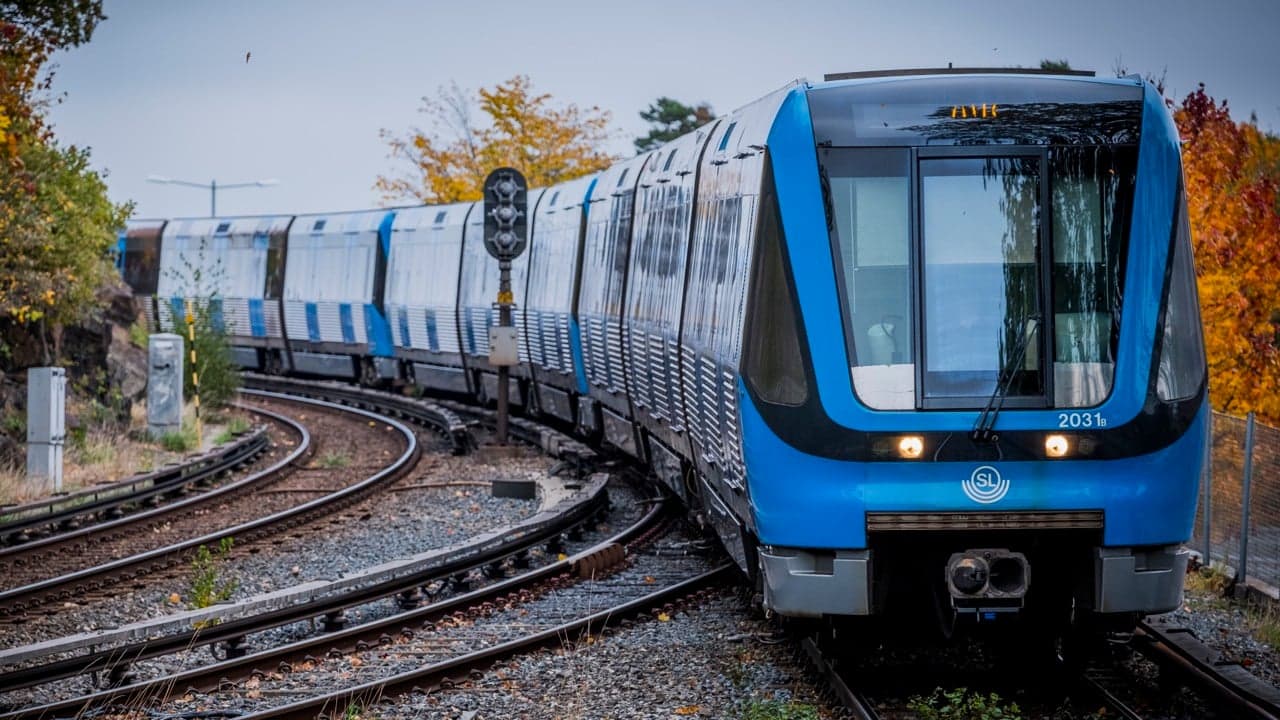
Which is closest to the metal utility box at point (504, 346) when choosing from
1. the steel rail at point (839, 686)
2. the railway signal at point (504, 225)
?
the railway signal at point (504, 225)

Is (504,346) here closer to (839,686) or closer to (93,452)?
(93,452)

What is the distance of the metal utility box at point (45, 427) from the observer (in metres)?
16.8

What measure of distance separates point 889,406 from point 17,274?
46.4ft

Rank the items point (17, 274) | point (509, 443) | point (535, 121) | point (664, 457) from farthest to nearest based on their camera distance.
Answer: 1. point (535, 121)
2. point (509, 443)
3. point (17, 274)
4. point (664, 457)

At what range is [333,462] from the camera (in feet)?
65.9

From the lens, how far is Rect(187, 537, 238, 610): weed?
10812 mm

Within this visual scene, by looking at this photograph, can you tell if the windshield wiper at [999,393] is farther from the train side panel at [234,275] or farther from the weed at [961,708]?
the train side panel at [234,275]

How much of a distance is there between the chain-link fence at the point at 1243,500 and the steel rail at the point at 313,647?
14.9 ft

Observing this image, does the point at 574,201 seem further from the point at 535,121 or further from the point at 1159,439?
the point at 535,121

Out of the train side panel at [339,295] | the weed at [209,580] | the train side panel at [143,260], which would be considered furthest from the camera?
the train side panel at [143,260]

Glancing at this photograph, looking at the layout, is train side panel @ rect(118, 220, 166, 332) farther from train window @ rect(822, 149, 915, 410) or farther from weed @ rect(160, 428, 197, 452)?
train window @ rect(822, 149, 915, 410)

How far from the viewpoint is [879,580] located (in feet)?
25.3

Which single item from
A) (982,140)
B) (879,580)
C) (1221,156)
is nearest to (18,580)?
(879,580)

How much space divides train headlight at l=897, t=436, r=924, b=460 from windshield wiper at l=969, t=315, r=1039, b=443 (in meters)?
0.24
